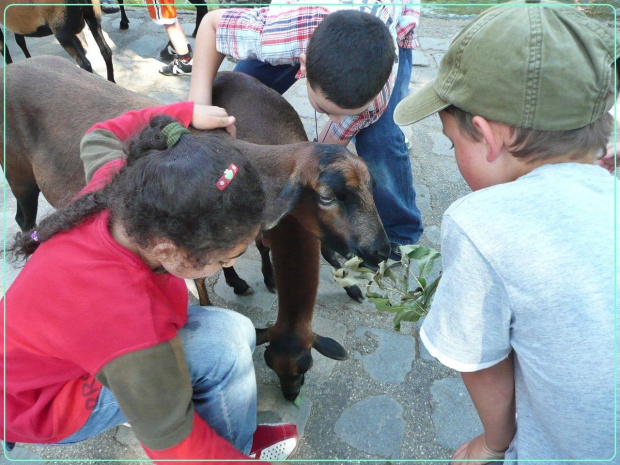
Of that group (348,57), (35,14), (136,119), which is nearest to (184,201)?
(136,119)

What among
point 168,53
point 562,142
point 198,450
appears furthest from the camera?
point 168,53

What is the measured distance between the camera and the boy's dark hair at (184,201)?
1507 mm

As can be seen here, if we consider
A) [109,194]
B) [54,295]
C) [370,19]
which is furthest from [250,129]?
[54,295]

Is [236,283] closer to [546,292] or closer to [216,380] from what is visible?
[216,380]

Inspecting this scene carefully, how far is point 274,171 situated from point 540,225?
4.86ft

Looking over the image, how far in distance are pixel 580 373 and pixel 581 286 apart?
24 cm

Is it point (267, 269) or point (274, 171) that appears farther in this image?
point (267, 269)

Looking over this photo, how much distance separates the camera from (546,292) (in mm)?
1186

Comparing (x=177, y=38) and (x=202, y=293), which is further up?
(x=177, y=38)

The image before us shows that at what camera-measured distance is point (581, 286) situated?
116cm

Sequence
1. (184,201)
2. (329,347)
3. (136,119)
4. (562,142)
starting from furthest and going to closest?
(329,347), (136,119), (184,201), (562,142)

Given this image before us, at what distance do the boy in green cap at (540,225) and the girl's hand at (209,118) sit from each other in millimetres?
1520

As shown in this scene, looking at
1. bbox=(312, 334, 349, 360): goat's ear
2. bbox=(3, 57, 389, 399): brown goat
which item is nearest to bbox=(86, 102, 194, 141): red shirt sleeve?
bbox=(3, 57, 389, 399): brown goat

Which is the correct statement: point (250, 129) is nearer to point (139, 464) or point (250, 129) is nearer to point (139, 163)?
point (139, 163)
